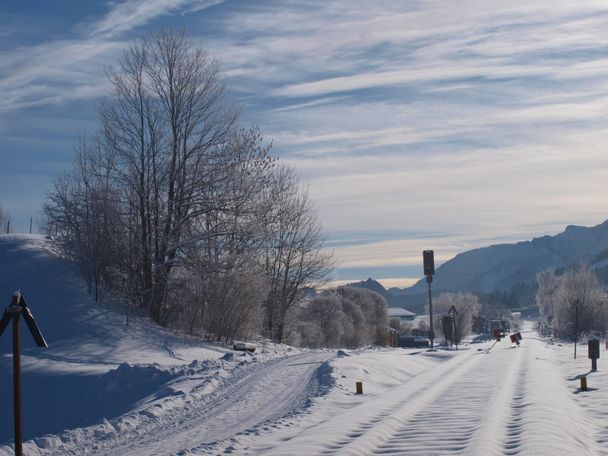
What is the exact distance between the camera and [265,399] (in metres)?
18.5

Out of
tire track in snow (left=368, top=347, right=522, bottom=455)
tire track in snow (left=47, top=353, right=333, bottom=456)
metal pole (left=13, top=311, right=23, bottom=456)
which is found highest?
metal pole (left=13, top=311, right=23, bottom=456)

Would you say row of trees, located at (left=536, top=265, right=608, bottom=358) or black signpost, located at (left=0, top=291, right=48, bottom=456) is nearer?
black signpost, located at (left=0, top=291, right=48, bottom=456)

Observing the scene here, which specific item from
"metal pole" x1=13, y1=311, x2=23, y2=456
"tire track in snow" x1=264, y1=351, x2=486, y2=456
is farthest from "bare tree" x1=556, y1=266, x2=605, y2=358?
"metal pole" x1=13, y1=311, x2=23, y2=456

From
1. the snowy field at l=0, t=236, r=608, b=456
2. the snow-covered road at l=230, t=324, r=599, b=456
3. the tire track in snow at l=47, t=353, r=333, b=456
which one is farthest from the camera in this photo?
the tire track in snow at l=47, t=353, r=333, b=456

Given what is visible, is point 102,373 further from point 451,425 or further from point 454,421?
point 451,425

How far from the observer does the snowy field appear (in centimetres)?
1255

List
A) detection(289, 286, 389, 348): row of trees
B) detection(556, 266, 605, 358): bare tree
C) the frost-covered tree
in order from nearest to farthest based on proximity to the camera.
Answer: detection(289, 286, 389, 348): row of trees, detection(556, 266, 605, 358): bare tree, the frost-covered tree

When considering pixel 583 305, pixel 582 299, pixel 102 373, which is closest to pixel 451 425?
pixel 102 373

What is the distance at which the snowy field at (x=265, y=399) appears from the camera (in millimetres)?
12555

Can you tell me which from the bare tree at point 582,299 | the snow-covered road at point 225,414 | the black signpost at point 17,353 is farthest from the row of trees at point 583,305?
the black signpost at point 17,353

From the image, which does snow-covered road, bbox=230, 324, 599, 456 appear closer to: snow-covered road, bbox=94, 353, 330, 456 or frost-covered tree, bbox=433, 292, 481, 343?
snow-covered road, bbox=94, 353, 330, 456

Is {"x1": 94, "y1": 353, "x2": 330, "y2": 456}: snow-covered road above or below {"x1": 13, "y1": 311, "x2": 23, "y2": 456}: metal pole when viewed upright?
below

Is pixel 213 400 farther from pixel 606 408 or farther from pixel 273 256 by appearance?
pixel 273 256

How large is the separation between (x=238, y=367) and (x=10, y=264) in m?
19.7
